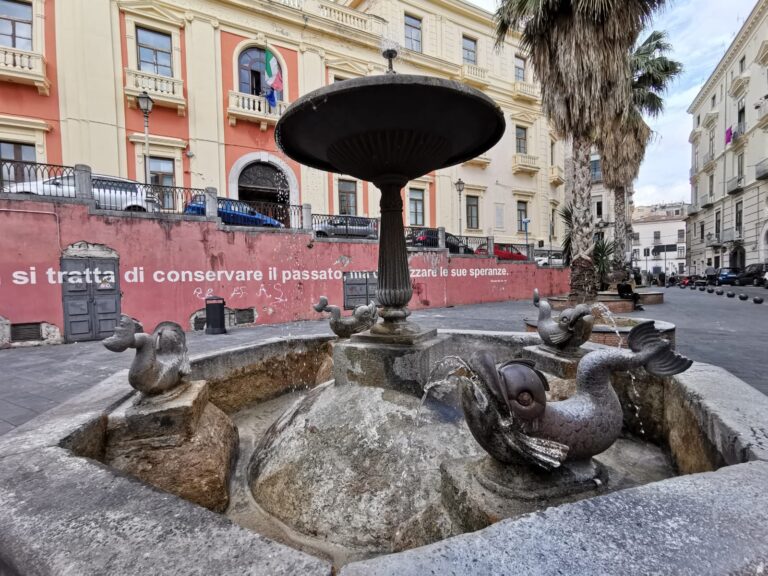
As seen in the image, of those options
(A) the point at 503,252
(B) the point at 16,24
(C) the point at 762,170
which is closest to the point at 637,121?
(A) the point at 503,252

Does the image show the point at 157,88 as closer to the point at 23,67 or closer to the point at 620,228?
the point at 23,67

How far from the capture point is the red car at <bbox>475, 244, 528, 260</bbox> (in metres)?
17.9

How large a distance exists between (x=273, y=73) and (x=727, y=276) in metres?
31.6

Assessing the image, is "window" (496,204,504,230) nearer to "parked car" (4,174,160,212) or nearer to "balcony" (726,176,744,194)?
"parked car" (4,174,160,212)

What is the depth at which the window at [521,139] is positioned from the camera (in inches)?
968

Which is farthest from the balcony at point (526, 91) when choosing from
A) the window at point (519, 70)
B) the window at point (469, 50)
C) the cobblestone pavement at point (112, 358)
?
the cobblestone pavement at point (112, 358)

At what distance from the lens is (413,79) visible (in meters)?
2.17

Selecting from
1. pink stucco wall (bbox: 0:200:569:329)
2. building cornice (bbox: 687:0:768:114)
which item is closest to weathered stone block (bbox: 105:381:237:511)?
pink stucco wall (bbox: 0:200:569:329)

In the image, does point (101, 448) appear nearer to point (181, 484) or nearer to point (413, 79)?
point (181, 484)

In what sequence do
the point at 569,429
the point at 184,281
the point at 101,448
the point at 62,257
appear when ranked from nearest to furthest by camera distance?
the point at 569,429, the point at 101,448, the point at 62,257, the point at 184,281

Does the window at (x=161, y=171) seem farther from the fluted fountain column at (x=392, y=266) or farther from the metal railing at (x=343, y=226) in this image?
the fluted fountain column at (x=392, y=266)

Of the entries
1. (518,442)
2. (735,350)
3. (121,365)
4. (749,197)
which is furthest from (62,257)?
(749,197)

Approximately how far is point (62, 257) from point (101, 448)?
9111 mm

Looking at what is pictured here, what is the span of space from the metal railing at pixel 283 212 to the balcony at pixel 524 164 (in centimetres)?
1640
